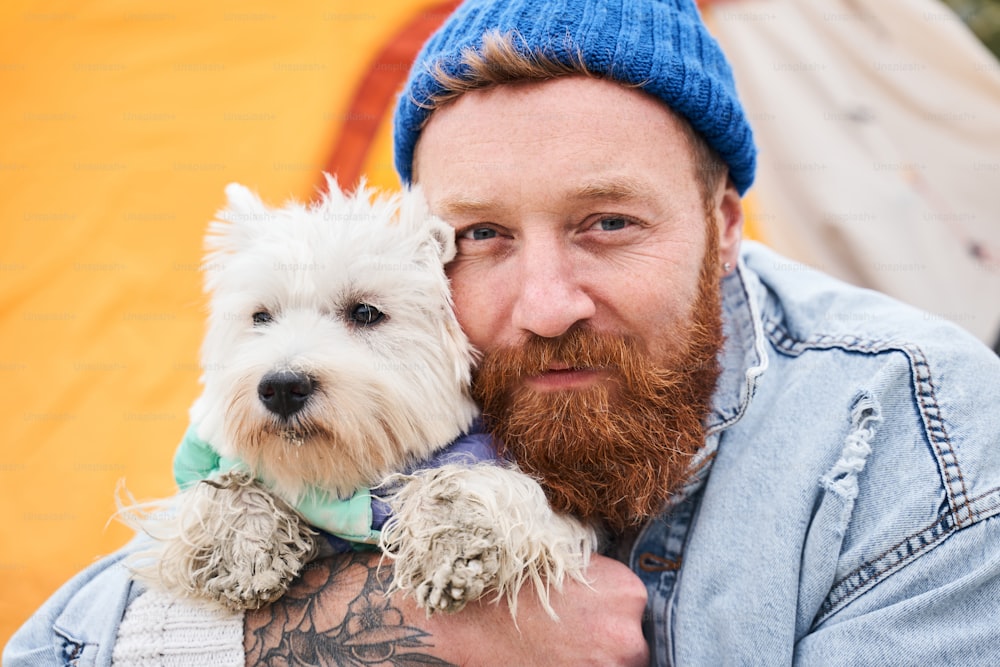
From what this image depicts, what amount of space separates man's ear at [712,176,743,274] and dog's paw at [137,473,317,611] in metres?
1.30

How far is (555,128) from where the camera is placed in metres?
1.71

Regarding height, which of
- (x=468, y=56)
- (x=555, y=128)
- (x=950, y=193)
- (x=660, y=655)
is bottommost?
(x=950, y=193)

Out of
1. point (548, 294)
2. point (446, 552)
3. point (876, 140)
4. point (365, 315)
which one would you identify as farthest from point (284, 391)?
point (876, 140)

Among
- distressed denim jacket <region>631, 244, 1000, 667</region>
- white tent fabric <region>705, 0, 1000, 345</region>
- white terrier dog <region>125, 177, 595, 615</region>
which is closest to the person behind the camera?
distressed denim jacket <region>631, 244, 1000, 667</region>

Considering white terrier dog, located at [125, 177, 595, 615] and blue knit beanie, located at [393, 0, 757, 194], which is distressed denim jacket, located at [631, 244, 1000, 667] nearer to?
white terrier dog, located at [125, 177, 595, 615]

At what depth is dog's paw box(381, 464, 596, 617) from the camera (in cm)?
152

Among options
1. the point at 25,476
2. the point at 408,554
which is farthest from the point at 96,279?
the point at 408,554

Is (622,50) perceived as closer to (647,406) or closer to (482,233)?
(482,233)

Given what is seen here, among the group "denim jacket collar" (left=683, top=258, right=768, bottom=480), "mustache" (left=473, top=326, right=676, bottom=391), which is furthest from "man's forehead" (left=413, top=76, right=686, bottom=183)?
"denim jacket collar" (left=683, top=258, right=768, bottom=480)

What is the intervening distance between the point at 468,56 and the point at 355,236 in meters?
0.49

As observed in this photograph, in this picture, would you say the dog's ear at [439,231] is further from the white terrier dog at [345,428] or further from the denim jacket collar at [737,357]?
the denim jacket collar at [737,357]

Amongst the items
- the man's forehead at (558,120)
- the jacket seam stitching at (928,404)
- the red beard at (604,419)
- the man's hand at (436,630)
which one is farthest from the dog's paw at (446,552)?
the jacket seam stitching at (928,404)

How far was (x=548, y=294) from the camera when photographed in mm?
1646

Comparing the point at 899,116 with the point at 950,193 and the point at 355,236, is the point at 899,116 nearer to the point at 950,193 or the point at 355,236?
the point at 950,193
